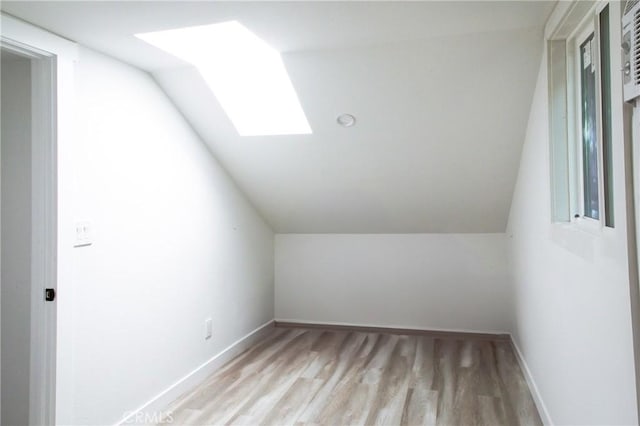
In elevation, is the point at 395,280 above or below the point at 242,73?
below

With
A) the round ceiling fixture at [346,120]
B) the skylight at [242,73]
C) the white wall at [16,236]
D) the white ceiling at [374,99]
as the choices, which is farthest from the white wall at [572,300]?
the white wall at [16,236]

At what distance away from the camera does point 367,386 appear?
3.02 m

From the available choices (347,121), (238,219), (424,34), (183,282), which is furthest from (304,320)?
(424,34)

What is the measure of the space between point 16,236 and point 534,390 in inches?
117

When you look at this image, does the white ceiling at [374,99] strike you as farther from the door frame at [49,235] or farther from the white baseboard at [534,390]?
the white baseboard at [534,390]

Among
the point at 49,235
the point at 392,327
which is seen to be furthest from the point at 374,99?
the point at 392,327

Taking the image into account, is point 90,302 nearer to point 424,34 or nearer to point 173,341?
point 173,341

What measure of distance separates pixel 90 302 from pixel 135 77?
1301 millimetres

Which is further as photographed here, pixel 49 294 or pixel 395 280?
pixel 395 280

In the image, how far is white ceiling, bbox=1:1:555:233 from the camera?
197 cm

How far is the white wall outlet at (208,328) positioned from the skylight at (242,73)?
138 cm

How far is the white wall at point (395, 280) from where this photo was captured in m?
4.04

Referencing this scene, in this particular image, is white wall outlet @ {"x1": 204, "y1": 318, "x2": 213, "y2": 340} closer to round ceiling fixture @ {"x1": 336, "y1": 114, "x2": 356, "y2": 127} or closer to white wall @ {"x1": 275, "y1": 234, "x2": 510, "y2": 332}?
white wall @ {"x1": 275, "y1": 234, "x2": 510, "y2": 332}

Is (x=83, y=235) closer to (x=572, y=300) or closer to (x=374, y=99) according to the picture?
(x=374, y=99)
